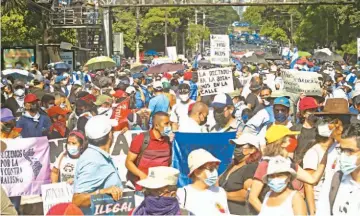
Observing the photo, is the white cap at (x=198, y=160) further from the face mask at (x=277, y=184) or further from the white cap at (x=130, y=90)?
the white cap at (x=130, y=90)

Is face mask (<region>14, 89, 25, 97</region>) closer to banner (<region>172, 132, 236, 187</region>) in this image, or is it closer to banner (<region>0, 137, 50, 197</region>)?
banner (<region>0, 137, 50, 197</region>)

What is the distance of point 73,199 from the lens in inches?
309

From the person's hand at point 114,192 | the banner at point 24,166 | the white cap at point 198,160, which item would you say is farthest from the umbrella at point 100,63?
the white cap at point 198,160

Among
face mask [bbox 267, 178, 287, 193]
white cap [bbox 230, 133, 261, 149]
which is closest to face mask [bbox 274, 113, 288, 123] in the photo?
white cap [bbox 230, 133, 261, 149]

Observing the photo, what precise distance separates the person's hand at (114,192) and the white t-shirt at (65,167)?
1.66 meters

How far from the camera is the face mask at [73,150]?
9180 mm

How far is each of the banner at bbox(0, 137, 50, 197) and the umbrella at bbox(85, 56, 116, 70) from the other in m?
20.2

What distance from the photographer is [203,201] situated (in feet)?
23.9

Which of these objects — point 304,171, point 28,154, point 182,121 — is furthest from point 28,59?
point 304,171

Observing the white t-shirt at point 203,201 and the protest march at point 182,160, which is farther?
the white t-shirt at point 203,201

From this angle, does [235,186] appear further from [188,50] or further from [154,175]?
[188,50]

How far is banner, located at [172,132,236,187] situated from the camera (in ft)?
29.8

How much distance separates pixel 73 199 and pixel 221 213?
1363 mm

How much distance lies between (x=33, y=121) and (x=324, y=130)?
436 cm
